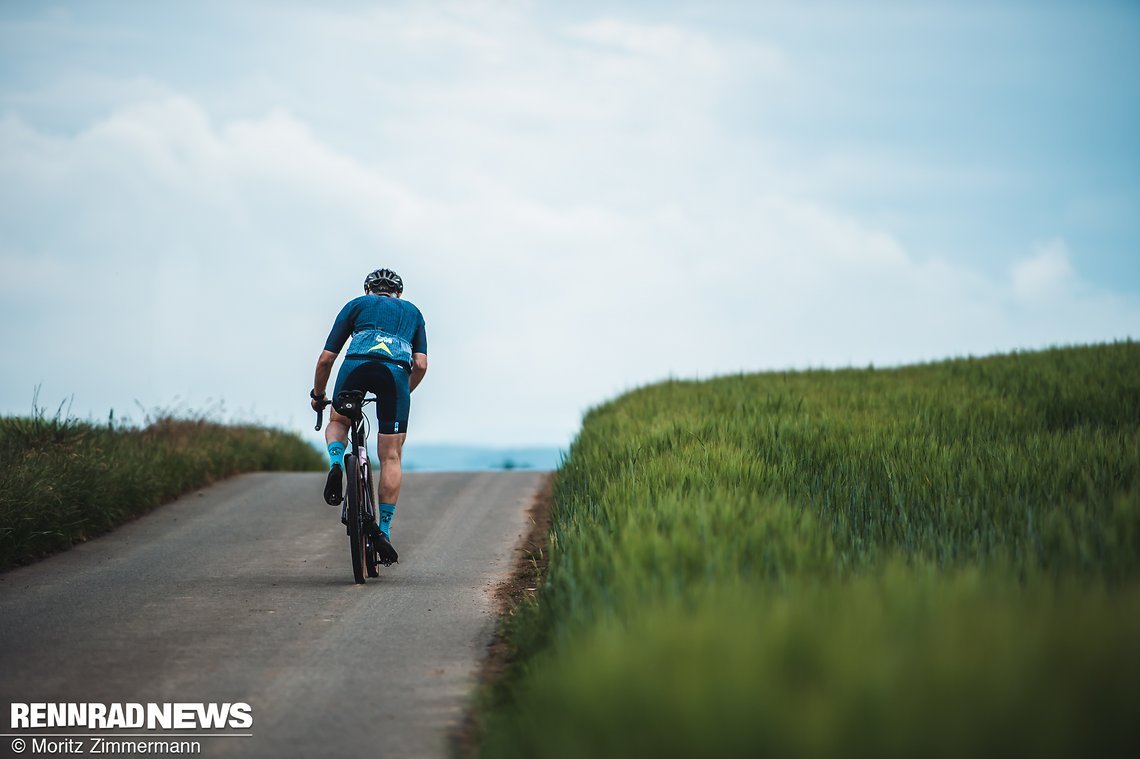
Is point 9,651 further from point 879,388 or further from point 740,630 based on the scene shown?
point 879,388

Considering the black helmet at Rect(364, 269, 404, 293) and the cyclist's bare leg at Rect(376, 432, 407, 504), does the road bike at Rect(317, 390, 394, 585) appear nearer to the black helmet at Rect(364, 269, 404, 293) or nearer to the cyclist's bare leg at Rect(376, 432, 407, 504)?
the cyclist's bare leg at Rect(376, 432, 407, 504)

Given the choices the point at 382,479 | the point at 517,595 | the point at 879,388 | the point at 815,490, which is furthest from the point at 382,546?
the point at 879,388

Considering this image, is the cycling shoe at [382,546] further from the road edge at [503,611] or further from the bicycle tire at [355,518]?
the road edge at [503,611]

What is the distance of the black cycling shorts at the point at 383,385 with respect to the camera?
8352 millimetres

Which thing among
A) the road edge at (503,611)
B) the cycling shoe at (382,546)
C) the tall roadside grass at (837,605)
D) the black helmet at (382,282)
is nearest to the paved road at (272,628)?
the road edge at (503,611)

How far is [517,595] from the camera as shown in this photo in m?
7.54

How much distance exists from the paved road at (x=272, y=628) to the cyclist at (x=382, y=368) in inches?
32.7

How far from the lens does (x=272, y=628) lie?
6.48 m

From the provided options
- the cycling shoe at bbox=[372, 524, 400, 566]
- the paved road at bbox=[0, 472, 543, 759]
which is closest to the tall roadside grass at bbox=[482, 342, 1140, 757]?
the paved road at bbox=[0, 472, 543, 759]

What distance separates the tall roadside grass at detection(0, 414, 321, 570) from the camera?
31.4 feet

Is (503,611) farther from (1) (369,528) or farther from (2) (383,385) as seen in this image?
(2) (383,385)

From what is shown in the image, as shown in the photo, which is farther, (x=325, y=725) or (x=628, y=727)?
(x=325, y=725)

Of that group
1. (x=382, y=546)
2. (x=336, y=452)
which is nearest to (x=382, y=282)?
(x=336, y=452)

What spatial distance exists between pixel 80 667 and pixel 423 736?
2342 mm
